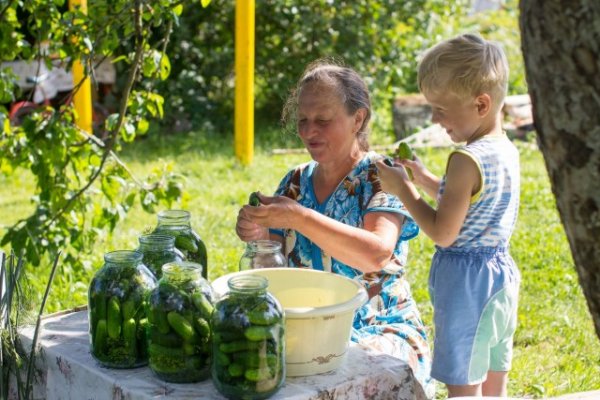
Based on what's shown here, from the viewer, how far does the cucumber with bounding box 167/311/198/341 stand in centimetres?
199

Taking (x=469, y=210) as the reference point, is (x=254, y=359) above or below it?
below

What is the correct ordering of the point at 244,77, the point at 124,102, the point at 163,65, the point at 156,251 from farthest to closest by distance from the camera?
the point at 244,77 < the point at 163,65 < the point at 124,102 < the point at 156,251

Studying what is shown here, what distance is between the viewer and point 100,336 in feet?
7.06

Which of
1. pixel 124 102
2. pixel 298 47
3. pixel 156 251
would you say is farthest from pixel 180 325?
pixel 298 47

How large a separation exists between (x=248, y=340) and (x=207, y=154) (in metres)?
6.56

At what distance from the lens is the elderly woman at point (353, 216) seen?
271cm

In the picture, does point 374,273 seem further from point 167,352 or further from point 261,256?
point 167,352

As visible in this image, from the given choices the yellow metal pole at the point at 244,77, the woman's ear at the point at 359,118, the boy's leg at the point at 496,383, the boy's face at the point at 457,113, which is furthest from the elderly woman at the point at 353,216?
the yellow metal pole at the point at 244,77

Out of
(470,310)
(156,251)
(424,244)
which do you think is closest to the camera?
(156,251)

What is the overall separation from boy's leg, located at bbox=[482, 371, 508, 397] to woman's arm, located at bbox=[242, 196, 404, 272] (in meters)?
0.56

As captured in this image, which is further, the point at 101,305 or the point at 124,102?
the point at 124,102

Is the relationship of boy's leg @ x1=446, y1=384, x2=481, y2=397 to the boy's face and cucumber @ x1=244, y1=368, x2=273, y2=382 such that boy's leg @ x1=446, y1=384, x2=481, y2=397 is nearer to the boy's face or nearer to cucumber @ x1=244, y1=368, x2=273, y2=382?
the boy's face

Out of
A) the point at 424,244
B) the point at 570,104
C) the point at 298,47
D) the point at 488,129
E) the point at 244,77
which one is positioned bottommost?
the point at 424,244

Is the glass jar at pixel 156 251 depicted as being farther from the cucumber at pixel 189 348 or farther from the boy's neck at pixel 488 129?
the boy's neck at pixel 488 129
